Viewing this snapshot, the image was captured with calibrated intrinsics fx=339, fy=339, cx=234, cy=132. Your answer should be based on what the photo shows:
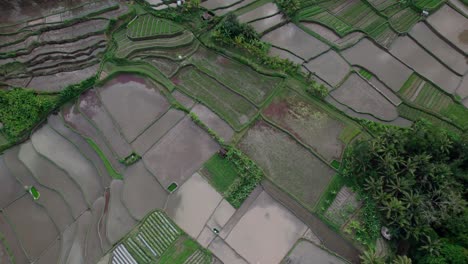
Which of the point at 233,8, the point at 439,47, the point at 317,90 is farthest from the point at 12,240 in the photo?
the point at 439,47

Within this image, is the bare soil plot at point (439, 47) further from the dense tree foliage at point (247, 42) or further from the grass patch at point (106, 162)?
the grass patch at point (106, 162)

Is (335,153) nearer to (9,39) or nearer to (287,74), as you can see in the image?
(287,74)

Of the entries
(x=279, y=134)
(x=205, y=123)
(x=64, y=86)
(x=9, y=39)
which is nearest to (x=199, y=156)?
(x=205, y=123)

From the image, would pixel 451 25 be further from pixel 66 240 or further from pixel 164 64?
pixel 66 240

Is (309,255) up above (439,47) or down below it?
below

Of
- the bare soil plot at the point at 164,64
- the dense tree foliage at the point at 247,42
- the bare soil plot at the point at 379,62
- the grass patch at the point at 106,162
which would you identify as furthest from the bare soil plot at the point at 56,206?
the bare soil plot at the point at 379,62
